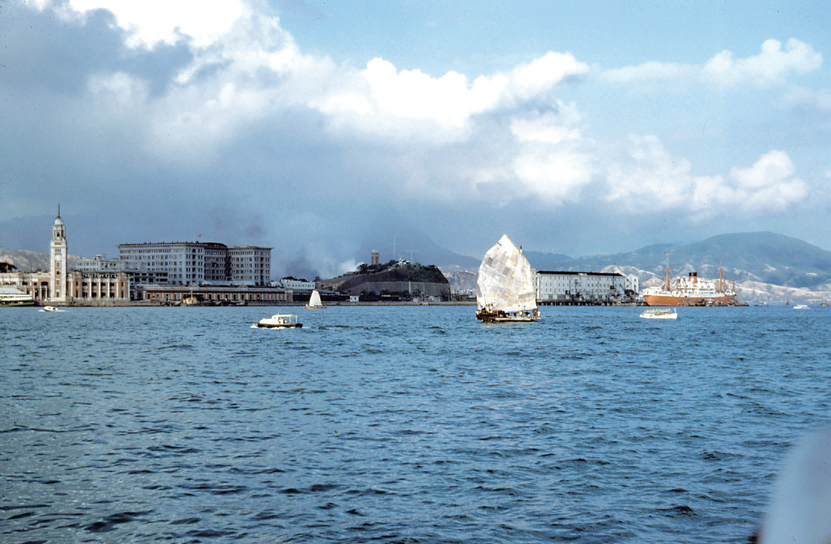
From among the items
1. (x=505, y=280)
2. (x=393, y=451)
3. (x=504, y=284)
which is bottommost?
(x=393, y=451)

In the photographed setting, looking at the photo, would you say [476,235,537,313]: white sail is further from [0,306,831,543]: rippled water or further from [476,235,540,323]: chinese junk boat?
[0,306,831,543]: rippled water

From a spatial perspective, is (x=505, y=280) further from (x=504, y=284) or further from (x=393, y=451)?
(x=393, y=451)

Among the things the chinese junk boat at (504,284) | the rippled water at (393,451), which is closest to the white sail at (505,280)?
the chinese junk boat at (504,284)

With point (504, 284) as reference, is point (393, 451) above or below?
below

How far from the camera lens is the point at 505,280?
8881 centimetres

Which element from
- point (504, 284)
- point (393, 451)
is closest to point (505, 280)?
point (504, 284)

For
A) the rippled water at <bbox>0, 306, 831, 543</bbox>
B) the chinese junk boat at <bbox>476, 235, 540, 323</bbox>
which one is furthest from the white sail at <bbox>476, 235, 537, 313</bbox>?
the rippled water at <bbox>0, 306, 831, 543</bbox>

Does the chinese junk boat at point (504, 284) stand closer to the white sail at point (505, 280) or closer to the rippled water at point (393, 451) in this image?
the white sail at point (505, 280)

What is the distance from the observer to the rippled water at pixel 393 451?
1273cm

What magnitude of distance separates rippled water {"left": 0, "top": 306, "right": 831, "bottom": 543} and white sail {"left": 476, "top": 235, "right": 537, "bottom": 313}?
151ft

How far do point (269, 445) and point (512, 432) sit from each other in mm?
7448

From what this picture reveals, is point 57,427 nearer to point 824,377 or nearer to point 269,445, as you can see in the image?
point 269,445

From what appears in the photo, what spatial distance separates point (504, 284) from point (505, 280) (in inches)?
47.0

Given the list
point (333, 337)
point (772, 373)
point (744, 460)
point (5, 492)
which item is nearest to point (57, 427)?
point (5, 492)
